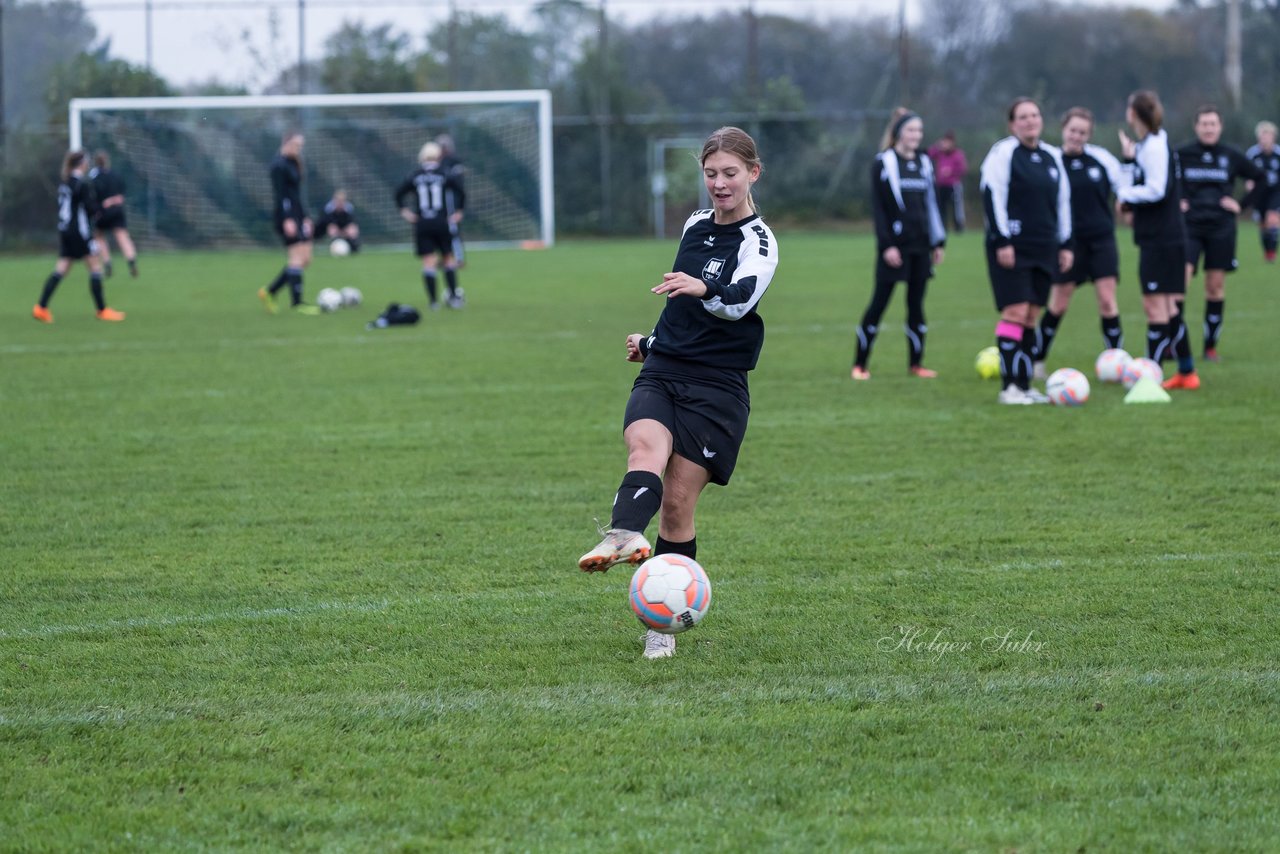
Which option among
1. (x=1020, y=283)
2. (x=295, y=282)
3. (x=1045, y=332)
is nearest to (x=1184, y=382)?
(x=1045, y=332)

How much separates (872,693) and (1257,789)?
3.40 ft

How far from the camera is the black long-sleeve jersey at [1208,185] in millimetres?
10711

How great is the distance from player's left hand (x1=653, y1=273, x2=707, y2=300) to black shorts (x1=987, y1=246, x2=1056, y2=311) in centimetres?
520

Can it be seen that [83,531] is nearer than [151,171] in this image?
Yes

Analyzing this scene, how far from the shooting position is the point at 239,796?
3299mm

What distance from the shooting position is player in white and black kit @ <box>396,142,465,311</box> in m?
16.6

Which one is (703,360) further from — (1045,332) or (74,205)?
(74,205)

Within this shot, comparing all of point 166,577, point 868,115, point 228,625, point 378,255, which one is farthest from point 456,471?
point 868,115

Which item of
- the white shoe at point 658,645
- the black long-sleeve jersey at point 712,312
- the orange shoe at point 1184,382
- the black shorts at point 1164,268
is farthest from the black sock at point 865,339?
the white shoe at point 658,645

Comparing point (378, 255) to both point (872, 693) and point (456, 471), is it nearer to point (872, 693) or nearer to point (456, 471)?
point (456, 471)

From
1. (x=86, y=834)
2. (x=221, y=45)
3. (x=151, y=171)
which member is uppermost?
(x=221, y=45)

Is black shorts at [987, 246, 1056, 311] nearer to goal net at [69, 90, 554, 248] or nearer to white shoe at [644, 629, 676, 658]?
white shoe at [644, 629, 676, 658]

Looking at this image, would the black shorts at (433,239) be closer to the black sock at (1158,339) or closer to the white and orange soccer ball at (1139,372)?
the black sock at (1158,339)

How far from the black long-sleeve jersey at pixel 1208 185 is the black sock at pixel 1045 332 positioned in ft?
4.77
